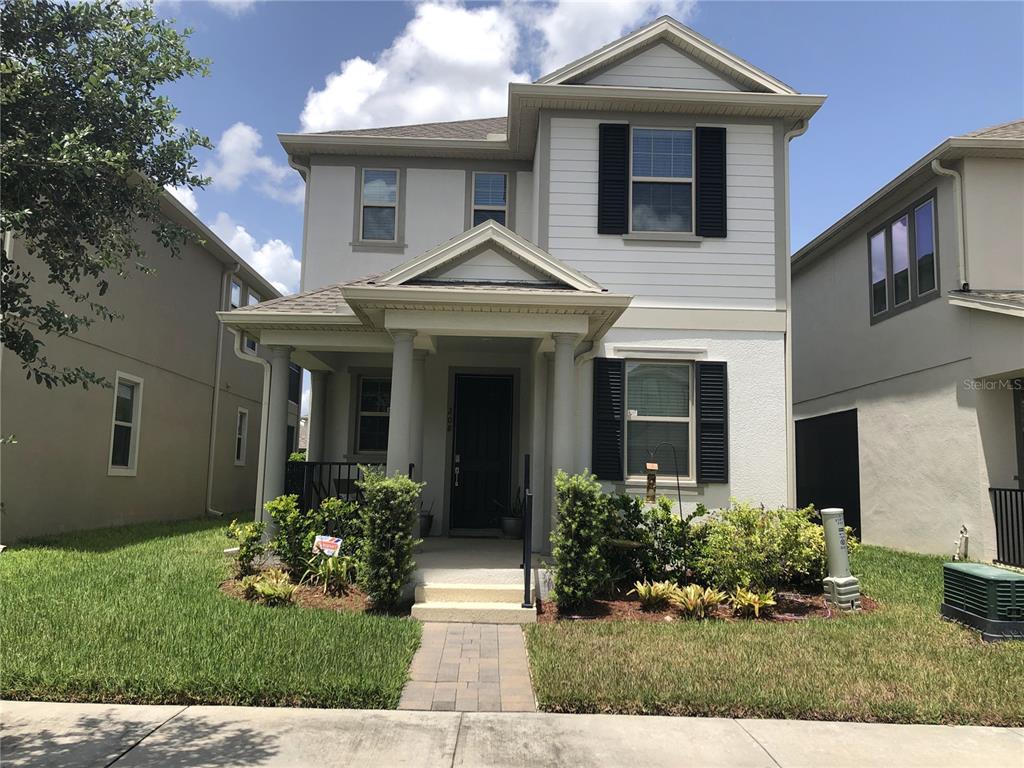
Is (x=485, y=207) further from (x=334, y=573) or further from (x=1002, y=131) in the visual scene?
(x=1002, y=131)

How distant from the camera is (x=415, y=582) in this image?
7.09m

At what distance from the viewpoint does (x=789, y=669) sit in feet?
17.2

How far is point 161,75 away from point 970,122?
11.5 m

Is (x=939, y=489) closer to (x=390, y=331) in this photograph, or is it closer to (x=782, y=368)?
(x=782, y=368)

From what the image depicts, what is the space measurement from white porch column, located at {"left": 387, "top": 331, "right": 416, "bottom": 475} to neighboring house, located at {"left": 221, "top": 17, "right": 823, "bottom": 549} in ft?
1.24

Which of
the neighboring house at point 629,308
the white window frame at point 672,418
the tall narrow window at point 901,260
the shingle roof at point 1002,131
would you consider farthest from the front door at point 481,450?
the shingle roof at point 1002,131

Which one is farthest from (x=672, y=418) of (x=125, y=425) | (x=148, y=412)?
(x=148, y=412)

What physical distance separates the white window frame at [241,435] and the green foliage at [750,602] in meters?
13.8

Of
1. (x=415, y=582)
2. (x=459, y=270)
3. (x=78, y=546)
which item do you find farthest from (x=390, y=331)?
(x=78, y=546)

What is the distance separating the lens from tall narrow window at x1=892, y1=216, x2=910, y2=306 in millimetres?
11719

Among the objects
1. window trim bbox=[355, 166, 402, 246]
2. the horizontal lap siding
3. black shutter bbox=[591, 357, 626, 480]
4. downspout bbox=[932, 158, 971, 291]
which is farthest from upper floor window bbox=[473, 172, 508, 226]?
downspout bbox=[932, 158, 971, 291]

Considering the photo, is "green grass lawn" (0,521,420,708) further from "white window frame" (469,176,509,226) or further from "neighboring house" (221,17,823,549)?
"white window frame" (469,176,509,226)

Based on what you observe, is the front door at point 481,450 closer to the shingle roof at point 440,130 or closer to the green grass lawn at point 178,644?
the green grass lawn at point 178,644

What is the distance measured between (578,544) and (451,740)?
289 centimetres
